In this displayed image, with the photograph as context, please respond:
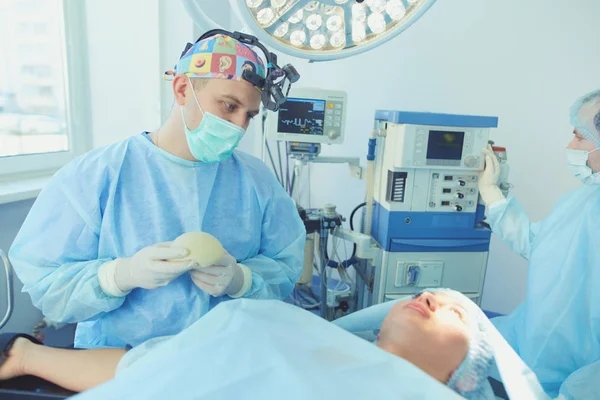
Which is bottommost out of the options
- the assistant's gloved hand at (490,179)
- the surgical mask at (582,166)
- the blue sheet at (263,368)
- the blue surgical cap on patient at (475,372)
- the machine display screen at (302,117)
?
the blue surgical cap on patient at (475,372)

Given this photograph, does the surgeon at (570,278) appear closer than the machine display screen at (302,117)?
Yes

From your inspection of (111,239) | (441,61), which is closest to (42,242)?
(111,239)

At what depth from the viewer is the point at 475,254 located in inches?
71.6

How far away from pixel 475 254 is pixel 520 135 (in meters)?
0.82

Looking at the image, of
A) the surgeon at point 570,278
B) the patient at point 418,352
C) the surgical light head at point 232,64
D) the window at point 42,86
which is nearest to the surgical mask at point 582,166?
the surgeon at point 570,278

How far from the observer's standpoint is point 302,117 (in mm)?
1765

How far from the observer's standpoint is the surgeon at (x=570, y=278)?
131 centimetres

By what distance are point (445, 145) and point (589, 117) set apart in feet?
1.60

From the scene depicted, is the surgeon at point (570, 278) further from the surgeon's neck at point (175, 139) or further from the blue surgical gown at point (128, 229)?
the surgeon's neck at point (175, 139)

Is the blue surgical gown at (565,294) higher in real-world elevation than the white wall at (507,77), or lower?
lower

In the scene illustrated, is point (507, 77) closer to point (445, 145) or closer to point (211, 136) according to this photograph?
point (445, 145)

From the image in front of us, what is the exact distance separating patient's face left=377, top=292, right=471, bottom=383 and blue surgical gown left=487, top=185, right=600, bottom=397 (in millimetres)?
449

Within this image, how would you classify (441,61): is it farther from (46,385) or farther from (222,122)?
(46,385)

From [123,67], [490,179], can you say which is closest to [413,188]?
[490,179]
